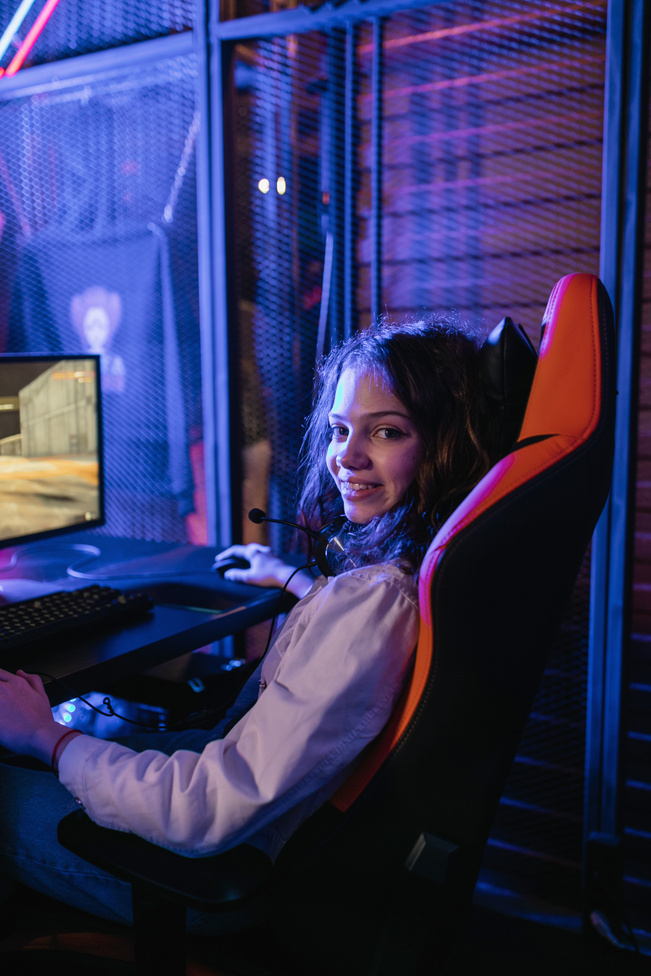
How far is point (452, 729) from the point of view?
754mm

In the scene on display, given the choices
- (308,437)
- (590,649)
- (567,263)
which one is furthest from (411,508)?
(567,263)

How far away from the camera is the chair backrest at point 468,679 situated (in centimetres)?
73

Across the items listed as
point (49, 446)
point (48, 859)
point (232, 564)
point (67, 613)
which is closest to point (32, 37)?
point (49, 446)

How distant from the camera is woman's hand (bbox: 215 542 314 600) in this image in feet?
4.96

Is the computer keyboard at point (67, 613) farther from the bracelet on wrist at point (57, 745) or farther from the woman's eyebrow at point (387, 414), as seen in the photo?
the woman's eyebrow at point (387, 414)

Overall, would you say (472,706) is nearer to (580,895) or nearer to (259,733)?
(259,733)

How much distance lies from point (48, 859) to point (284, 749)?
42 cm

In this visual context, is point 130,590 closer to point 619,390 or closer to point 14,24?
point 619,390

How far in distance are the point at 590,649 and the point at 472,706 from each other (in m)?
1.03

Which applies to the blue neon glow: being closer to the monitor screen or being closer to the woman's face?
the monitor screen

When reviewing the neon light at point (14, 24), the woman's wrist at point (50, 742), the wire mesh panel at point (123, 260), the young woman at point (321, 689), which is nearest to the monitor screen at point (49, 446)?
the wire mesh panel at point (123, 260)

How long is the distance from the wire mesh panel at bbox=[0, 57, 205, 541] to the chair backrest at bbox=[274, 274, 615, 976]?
151 cm

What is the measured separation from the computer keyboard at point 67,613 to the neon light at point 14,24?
185 cm

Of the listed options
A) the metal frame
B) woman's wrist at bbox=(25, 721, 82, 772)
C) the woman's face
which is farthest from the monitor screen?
the metal frame
